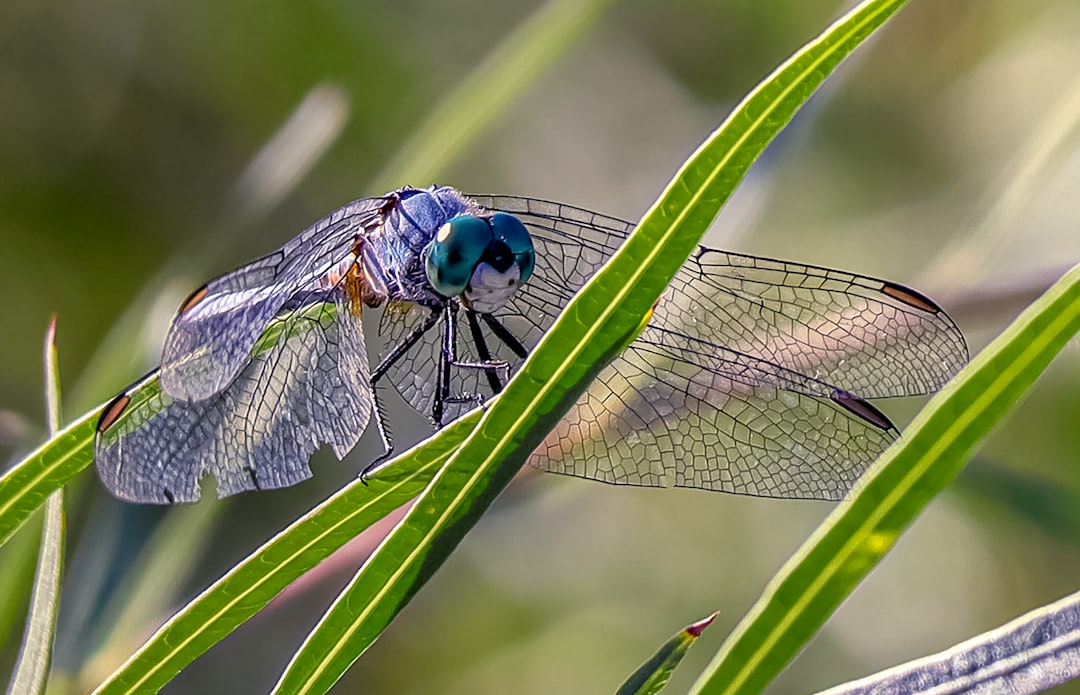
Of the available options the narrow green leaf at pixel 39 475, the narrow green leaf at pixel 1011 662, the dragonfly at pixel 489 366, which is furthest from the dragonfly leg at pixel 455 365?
the narrow green leaf at pixel 1011 662

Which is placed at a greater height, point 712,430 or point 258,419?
point 712,430

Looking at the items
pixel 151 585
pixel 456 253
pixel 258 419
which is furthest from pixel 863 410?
pixel 151 585

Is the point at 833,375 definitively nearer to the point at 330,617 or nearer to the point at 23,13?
the point at 330,617

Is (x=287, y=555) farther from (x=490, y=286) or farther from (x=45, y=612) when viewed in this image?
(x=490, y=286)

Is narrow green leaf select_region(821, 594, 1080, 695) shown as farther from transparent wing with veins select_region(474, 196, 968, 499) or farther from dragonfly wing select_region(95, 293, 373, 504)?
dragonfly wing select_region(95, 293, 373, 504)

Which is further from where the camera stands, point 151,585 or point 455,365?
point 151,585

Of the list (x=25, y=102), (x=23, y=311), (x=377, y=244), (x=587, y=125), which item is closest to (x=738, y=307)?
(x=377, y=244)

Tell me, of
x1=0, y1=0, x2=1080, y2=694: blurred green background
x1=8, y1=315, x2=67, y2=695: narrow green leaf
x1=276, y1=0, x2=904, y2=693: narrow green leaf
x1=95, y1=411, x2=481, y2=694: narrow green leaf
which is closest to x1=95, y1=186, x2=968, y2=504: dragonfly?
x1=8, y1=315, x2=67, y2=695: narrow green leaf
